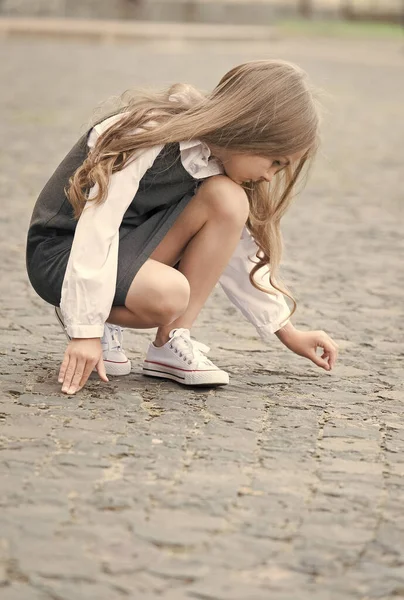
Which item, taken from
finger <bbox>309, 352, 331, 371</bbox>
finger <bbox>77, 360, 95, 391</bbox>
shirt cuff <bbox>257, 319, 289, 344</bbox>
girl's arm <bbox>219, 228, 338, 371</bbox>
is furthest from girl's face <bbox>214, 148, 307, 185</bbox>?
finger <bbox>77, 360, 95, 391</bbox>

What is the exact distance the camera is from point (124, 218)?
3.44 m

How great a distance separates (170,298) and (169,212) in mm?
275

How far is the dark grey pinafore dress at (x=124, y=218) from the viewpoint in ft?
11.0

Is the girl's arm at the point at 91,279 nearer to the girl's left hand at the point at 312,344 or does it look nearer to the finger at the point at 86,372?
the finger at the point at 86,372

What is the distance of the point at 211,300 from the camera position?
4.72 metres

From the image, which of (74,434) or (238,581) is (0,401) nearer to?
(74,434)

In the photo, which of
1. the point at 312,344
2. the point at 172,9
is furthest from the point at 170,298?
the point at 172,9

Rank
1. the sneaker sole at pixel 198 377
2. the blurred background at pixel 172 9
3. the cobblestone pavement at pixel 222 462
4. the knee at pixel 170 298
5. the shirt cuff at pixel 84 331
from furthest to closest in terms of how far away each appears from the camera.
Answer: the blurred background at pixel 172 9 < the sneaker sole at pixel 198 377 < the knee at pixel 170 298 < the shirt cuff at pixel 84 331 < the cobblestone pavement at pixel 222 462

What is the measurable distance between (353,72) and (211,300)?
42.7ft

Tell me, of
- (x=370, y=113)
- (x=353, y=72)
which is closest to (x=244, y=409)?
(x=370, y=113)

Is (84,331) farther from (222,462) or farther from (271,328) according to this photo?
(271,328)

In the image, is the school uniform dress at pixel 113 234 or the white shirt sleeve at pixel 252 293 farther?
the white shirt sleeve at pixel 252 293

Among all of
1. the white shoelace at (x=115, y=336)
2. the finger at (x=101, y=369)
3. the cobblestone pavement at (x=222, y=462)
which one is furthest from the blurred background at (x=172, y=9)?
the finger at (x=101, y=369)

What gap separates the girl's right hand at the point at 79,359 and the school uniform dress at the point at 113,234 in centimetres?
3
